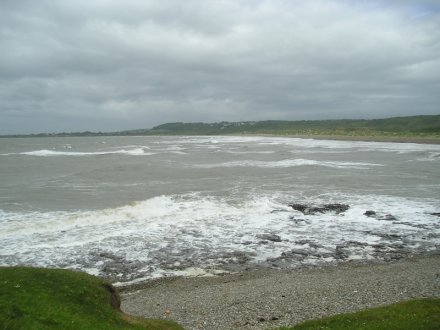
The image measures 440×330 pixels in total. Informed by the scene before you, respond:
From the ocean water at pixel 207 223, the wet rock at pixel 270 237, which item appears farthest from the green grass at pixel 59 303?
the wet rock at pixel 270 237

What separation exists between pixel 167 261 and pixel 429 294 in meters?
10.0

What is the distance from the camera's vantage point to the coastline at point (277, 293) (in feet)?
35.3

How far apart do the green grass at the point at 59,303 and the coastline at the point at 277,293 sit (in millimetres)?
1629

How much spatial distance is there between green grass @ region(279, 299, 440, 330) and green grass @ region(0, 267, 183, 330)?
3973 mm

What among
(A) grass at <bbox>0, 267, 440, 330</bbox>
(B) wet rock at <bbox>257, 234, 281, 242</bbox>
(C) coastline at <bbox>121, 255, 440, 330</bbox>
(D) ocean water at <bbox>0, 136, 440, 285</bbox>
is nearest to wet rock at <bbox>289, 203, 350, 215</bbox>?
(D) ocean water at <bbox>0, 136, 440, 285</bbox>

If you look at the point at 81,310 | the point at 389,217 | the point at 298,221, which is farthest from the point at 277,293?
the point at 389,217

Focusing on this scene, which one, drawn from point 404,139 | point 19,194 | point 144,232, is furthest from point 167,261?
point 404,139

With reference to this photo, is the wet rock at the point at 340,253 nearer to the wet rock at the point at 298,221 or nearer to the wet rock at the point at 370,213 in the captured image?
the wet rock at the point at 298,221

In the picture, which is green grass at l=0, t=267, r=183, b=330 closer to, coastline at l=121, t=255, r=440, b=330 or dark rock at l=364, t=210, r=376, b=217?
coastline at l=121, t=255, r=440, b=330

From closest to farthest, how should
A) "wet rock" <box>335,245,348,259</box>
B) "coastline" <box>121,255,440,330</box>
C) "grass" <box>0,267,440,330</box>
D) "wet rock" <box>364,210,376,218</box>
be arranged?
"grass" <box>0,267,440,330</box> < "coastline" <box>121,255,440,330</box> < "wet rock" <box>335,245,348,259</box> < "wet rock" <box>364,210,376,218</box>

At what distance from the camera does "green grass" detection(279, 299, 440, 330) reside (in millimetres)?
8529

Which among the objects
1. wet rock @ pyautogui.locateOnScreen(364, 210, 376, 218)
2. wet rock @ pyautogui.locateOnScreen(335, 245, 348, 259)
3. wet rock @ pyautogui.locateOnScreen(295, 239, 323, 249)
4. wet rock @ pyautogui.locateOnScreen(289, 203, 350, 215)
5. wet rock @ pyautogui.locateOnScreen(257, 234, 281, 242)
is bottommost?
wet rock @ pyautogui.locateOnScreen(335, 245, 348, 259)

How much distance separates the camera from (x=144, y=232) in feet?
67.6

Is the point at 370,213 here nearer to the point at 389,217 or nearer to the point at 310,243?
the point at 389,217
